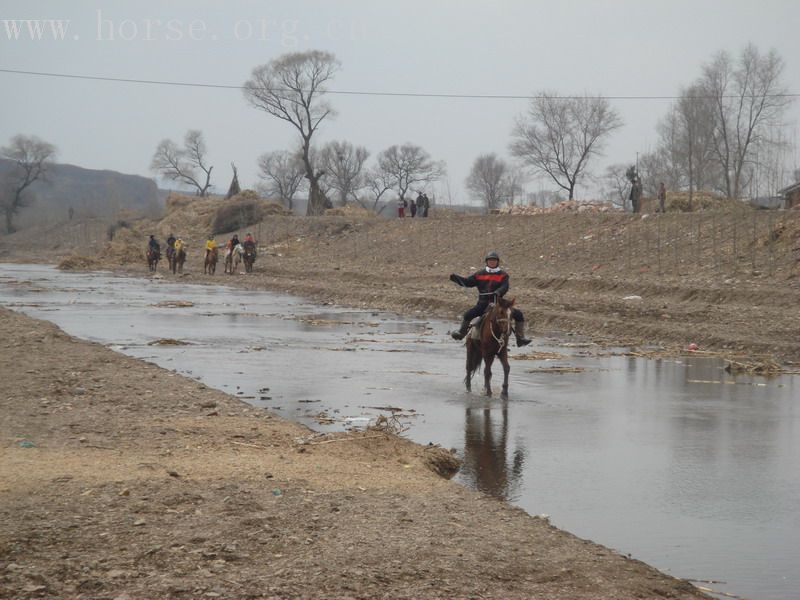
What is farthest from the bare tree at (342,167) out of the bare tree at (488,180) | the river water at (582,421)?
the river water at (582,421)

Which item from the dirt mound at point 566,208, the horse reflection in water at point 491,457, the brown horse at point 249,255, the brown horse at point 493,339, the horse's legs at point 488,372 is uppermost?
the dirt mound at point 566,208

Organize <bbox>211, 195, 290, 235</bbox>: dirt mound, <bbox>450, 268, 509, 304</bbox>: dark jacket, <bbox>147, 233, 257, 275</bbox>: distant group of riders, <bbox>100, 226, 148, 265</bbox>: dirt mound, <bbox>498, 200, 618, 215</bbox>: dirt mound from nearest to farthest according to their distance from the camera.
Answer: <bbox>450, 268, 509, 304</bbox>: dark jacket
<bbox>147, 233, 257, 275</bbox>: distant group of riders
<bbox>498, 200, 618, 215</bbox>: dirt mound
<bbox>100, 226, 148, 265</bbox>: dirt mound
<bbox>211, 195, 290, 235</bbox>: dirt mound

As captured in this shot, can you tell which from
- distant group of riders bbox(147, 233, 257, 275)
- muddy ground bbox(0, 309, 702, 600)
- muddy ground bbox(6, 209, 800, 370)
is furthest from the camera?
distant group of riders bbox(147, 233, 257, 275)

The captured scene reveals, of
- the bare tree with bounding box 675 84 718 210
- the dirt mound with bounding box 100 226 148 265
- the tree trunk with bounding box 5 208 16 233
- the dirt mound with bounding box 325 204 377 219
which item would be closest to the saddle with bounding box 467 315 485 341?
the dirt mound with bounding box 100 226 148 265

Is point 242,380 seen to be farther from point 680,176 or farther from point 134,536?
point 680,176

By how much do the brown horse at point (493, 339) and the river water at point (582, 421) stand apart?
0.43m

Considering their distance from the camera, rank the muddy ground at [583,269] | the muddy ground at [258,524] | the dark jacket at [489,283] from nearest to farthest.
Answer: the muddy ground at [258,524] < the dark jacket at [489,283] < the muddy ground at [583,269]

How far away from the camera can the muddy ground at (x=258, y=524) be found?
6371 mm

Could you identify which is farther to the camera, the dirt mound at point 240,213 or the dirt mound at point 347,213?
the dirt mound at point 240,213

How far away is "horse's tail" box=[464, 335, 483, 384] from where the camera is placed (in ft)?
51.6

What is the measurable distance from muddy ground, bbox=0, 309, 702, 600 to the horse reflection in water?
39cm

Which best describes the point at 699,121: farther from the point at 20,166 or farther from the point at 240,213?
the point at 20,166

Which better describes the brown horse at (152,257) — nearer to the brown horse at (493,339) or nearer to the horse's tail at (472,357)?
the horse's tail at (472,357)

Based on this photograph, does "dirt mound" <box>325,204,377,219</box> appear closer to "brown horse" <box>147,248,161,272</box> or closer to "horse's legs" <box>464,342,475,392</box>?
"brown horse" <box>147,248,161,272</box>
